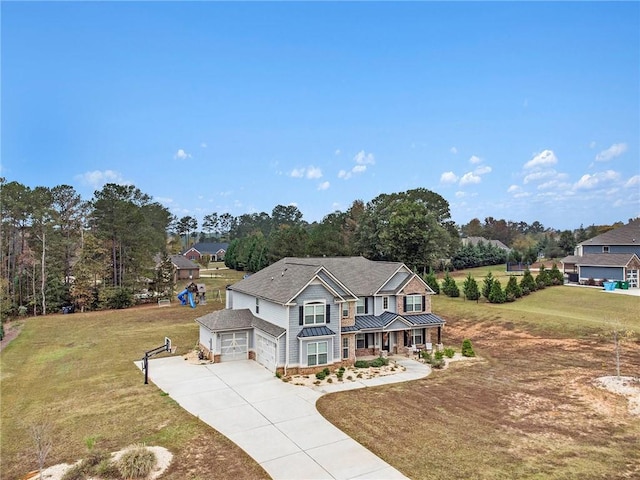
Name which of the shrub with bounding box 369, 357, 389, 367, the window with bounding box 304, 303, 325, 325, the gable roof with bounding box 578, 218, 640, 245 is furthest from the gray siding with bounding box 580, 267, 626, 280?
the window with bounding box 304, 303, 325, 325

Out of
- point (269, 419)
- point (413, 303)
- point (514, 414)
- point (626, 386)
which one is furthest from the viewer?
point (413, 303)

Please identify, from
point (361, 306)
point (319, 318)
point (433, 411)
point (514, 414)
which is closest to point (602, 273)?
point (361, 306)

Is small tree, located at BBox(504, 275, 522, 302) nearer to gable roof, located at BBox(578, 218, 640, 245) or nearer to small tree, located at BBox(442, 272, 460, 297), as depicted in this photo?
small tree, located at BBox(442, 272, 460, 297)

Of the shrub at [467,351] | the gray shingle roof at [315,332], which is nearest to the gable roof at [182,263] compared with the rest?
the gray shingle roof at [315,332]

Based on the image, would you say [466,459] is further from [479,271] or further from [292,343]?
[479,271]

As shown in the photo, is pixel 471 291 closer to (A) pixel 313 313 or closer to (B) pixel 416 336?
(B) pixel 416 336

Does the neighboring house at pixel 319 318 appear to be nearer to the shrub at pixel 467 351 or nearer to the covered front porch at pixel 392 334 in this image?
the covered front porch at pixel 392 334
